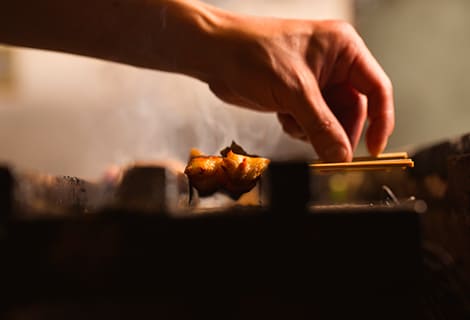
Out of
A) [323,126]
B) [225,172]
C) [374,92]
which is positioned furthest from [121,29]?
[374,92]

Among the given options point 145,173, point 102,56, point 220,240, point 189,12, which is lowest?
point 220,240

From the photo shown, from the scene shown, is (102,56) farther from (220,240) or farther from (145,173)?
(220,240)

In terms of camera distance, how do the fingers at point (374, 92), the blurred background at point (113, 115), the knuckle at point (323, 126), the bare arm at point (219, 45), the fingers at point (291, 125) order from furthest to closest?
the blurred background at point (113, 115) < the fingers at point (291, 125) < the fingers at point (374, 92) < the knuckle at point (323, 126) < the bare arm at point (219, 45)

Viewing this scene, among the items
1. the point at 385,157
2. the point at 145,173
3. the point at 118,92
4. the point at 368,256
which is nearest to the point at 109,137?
the point at 118,92

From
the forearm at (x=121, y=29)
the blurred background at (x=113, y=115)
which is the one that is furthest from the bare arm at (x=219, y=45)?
the blurred background at (x=113, y=115)

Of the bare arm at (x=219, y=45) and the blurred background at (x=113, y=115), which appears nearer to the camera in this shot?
the bare arm at (x=219, y=45)

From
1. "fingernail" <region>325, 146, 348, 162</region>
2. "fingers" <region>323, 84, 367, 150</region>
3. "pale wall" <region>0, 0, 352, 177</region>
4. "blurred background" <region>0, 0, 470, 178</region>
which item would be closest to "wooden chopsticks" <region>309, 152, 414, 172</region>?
"fingernail" <region>325, 146, 348, 162</region>

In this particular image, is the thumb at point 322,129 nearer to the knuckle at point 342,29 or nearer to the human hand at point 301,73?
the human hand at point 301,73

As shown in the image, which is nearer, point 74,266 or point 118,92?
point 74,266
